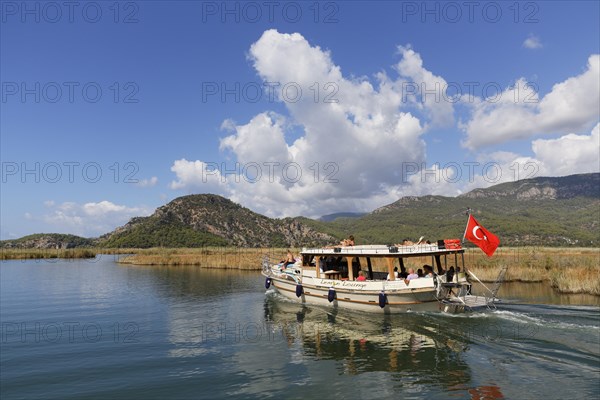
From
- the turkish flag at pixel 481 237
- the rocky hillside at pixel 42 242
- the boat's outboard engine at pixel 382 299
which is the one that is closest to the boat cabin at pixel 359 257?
the boat's outboard engine at pixel 382 299

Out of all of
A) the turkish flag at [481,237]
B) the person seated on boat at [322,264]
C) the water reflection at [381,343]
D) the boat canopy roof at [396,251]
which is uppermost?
the turkish flag at [481,237]

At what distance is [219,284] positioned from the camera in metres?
41.4

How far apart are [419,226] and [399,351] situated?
183 metres

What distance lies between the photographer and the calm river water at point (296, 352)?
13180 mm

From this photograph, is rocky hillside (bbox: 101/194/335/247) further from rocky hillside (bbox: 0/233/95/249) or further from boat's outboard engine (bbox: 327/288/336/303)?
boat's outboard engine (bbox: 327/288/336/303)

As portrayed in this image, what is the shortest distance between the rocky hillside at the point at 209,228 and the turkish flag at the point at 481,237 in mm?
128013

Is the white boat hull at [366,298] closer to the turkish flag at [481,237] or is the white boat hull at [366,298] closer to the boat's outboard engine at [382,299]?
the boat's outboard engine at [382,299]

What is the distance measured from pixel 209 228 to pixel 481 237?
147263 millimetres

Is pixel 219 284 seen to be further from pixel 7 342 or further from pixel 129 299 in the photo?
pixel 7 342

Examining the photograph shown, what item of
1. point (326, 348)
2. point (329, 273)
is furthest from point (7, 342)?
point (329, 273)

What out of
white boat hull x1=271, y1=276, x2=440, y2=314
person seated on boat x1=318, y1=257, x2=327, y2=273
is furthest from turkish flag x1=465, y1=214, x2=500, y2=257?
person seated on boat x1=318, y1=257, x2=327, y2=273

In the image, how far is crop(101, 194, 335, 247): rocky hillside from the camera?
Result: 14400cm

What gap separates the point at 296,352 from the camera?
57.7 feet

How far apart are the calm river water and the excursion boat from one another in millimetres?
812
